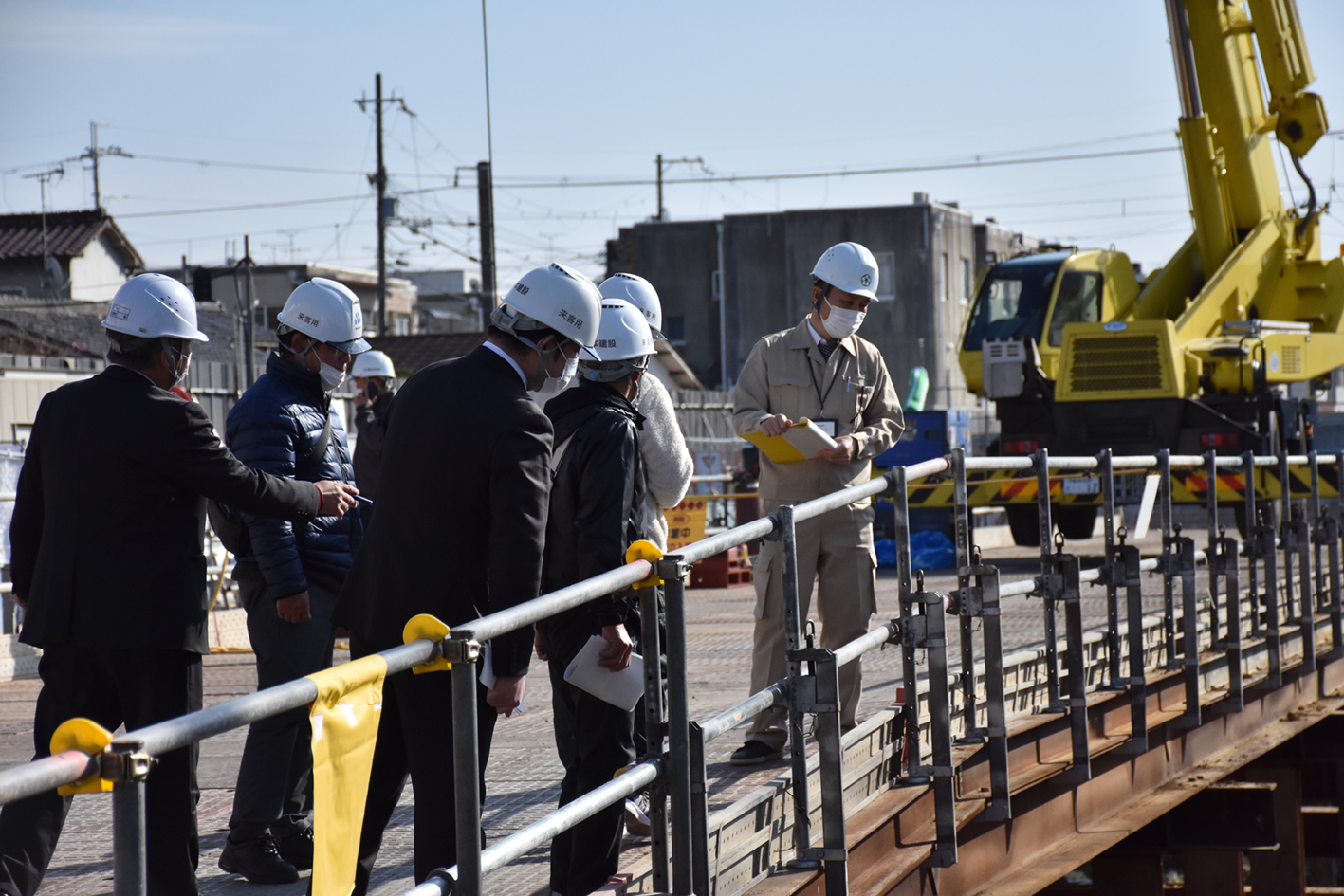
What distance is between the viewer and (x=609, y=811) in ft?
12.7

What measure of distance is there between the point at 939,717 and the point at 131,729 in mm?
2661

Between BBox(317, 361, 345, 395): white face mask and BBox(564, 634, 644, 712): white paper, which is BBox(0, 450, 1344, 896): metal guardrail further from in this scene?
BBox(317, 361, 345, 395): white face mask

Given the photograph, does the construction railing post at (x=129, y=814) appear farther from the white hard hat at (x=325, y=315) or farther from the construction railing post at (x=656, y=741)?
the white hard hat at (x=325, y=315)

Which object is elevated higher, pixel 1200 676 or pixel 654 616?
pixel 654 616

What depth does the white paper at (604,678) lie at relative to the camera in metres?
4.00

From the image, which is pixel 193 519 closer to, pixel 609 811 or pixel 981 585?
pixel 609 811

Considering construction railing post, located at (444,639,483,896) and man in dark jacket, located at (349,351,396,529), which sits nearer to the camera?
construction railing post, located at (444,639,483,896)

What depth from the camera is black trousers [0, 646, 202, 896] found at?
3.84m

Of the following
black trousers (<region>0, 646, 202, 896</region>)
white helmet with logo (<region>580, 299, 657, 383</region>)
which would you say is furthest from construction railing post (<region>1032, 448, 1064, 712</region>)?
black trousers (<region>0, 646, 202, 896</region>)

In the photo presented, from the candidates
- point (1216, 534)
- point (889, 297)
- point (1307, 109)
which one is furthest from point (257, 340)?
point (1216, 534)

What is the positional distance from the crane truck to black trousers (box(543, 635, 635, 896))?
11.3 m

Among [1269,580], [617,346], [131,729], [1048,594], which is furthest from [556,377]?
[1269,580]

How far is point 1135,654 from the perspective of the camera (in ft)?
21.9

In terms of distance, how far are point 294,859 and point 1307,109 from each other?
13689 mm
